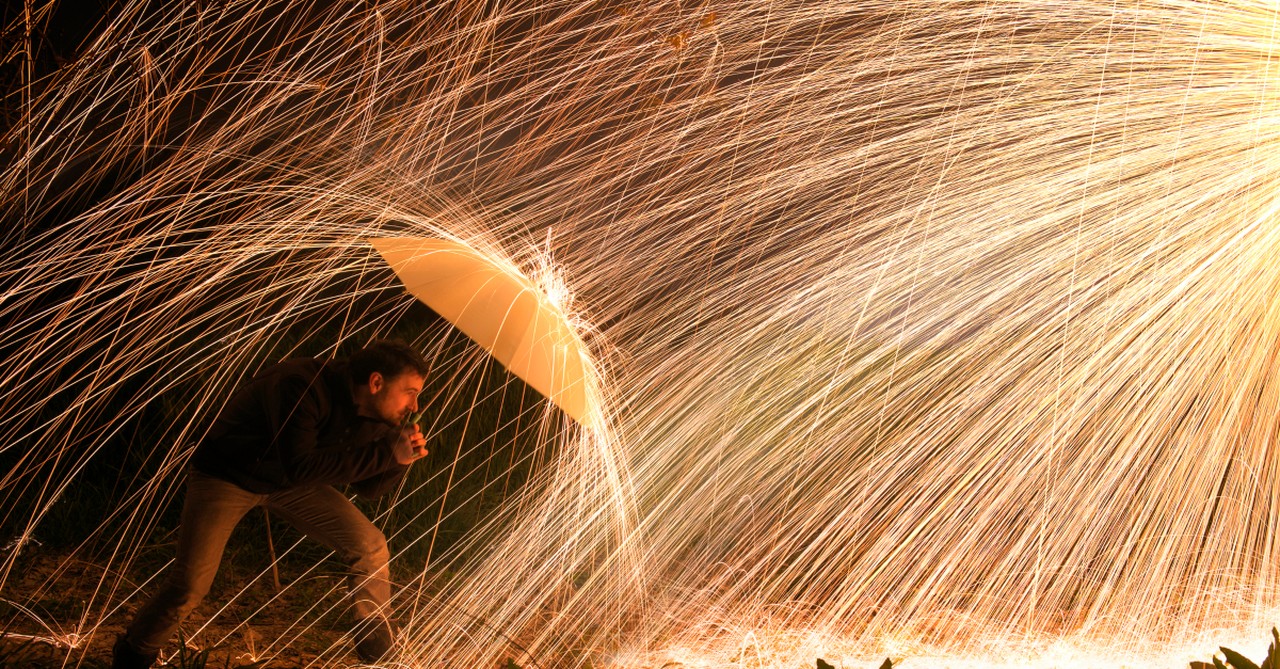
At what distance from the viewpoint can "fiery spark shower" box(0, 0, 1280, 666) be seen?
12.2 feet

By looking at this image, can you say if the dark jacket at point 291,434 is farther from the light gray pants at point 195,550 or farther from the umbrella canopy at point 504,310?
the umbrella canopy at point 504,310

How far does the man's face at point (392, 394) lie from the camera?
3.09 metres

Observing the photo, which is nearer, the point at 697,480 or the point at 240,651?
the point at 240,651

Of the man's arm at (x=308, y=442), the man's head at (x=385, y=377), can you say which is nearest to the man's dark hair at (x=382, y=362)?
the man's head at (x=385, y=377)

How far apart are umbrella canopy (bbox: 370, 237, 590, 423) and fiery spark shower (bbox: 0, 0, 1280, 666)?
0.60 feet

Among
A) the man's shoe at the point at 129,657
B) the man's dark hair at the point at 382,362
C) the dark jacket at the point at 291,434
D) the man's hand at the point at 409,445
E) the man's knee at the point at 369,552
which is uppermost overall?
the man's dark hair at the point at 382,362

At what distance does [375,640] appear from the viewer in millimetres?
3449

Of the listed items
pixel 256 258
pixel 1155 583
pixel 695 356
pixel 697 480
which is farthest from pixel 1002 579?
pixel 256 258

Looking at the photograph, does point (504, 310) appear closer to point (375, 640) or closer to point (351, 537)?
point (351, 537)

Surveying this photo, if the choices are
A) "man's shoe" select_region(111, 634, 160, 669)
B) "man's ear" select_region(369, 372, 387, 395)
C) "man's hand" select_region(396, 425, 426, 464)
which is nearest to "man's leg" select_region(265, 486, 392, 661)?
"man's hand" select_region(396, 425, 426, 464)

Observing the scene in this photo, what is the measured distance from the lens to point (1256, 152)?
12.3 feet

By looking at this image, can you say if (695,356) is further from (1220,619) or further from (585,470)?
(1220,619)

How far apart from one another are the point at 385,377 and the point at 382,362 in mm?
49

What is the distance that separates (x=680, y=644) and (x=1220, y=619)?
300 cm
